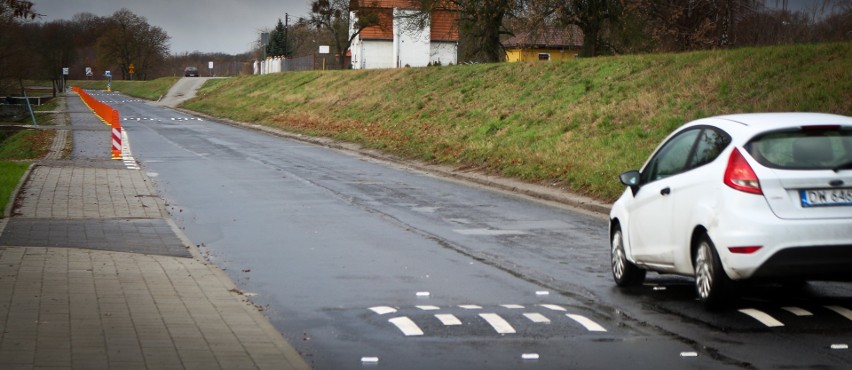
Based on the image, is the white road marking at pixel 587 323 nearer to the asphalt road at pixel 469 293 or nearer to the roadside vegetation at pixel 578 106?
the asphalt road at pixel 469 293

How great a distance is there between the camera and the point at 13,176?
78.3 feet

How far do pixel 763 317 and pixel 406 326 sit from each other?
2.72m

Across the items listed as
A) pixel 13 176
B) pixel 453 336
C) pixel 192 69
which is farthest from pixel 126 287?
pixel 192 69

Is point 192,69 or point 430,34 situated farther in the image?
point 192,69

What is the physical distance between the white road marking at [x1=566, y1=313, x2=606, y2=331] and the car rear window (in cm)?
176

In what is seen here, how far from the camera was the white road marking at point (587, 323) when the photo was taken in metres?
8.95

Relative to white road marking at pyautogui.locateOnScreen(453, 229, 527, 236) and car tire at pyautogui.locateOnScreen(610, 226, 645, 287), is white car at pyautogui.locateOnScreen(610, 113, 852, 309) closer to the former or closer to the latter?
car tire at pyautogui.locateOnScreen(610, 226, 645, 287)

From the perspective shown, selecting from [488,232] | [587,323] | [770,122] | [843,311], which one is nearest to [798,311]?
[843,311]

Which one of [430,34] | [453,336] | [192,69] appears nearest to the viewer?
[453,336]

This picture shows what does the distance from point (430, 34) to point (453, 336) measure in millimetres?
82383

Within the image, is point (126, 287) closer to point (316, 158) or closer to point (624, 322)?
point (624, 322)

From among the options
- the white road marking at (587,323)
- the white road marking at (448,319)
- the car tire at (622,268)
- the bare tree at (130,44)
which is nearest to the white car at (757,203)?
the car tire at (622,268)

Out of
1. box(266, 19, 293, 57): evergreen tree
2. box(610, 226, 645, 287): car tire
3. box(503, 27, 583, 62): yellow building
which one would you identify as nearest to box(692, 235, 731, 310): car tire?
box(610, 226, 645, 287): car tire

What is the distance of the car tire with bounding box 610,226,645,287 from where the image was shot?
11.1 m
